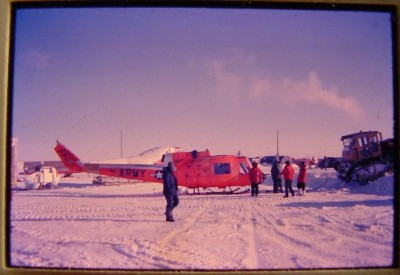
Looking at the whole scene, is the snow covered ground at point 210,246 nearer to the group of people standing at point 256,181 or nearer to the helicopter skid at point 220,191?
the group of people standing at point 256,181

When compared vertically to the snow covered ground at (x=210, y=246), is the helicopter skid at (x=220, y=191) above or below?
below

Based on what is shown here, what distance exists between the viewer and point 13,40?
186cm

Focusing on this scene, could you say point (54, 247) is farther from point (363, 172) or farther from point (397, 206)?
point (363, 172)

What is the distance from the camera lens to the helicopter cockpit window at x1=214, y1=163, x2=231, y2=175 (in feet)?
31.6

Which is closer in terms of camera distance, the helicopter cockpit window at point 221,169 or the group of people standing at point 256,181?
the group of people standing at point 256,181

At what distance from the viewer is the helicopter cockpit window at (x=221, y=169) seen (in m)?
9.62

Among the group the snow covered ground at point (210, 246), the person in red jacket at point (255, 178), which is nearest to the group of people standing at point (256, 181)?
the person in red jacket at point (255, 178)

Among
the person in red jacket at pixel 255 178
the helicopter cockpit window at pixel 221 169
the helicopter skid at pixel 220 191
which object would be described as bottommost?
the helicopter skid at pixel 220 191

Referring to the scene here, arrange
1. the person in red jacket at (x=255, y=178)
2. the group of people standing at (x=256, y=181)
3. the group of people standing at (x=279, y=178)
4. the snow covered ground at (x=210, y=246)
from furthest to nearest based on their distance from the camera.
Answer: the person in red jacket at (x=255, y=178), the group of people standing at (x=279, y=178), the group of people standing at (x=256, y=181), the snow covered ground at (x=210, y=246)

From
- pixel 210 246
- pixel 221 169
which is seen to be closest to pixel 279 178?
pixel 221 169

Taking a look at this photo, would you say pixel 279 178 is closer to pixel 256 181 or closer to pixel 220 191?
pixel 256 181

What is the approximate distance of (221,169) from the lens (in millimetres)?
9914

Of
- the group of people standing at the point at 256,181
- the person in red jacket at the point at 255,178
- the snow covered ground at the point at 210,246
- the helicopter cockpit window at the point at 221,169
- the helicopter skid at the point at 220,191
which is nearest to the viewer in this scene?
the snow covered ground at the point at 210,246

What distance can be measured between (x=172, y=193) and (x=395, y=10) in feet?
14.7
